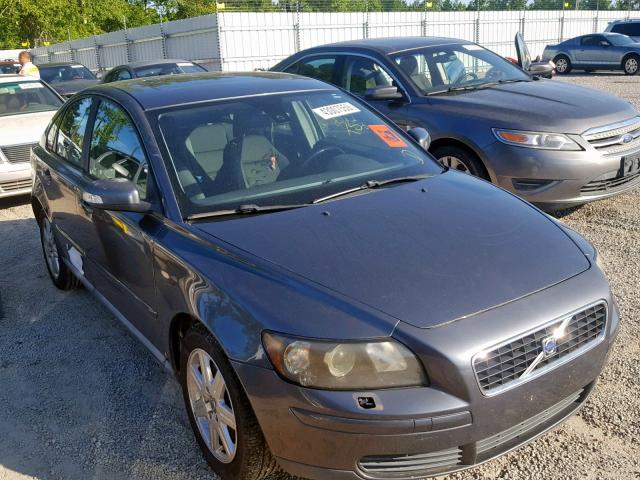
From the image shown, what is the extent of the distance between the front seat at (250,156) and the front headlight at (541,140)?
2.57m

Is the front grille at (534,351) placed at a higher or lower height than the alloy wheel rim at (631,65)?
higher

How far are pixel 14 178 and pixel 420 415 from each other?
22.4ft

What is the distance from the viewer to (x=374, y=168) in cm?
342

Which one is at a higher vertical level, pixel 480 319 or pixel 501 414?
pixel 480 319

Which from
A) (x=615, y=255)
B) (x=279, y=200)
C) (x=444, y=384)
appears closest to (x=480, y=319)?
(x=444, y=384)

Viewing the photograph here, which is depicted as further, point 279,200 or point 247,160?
point 247,160

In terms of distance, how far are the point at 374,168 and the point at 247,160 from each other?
0.67 m

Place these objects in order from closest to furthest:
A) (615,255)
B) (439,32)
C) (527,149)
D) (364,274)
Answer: (364,274), (615,255), (527,149), (439,32)

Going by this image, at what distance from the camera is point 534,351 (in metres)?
2.25

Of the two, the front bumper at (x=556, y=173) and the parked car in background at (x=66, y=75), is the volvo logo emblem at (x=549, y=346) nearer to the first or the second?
the front bumper at (x=556, y=173)

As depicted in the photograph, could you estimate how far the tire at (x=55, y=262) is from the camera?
4.81 m

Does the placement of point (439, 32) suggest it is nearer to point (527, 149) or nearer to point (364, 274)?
point (527, 149)

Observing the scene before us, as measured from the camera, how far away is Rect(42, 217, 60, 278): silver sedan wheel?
16.2 ft

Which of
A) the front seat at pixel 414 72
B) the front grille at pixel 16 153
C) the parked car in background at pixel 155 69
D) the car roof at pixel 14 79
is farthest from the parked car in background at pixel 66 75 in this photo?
the front seat at pixel 414 72
